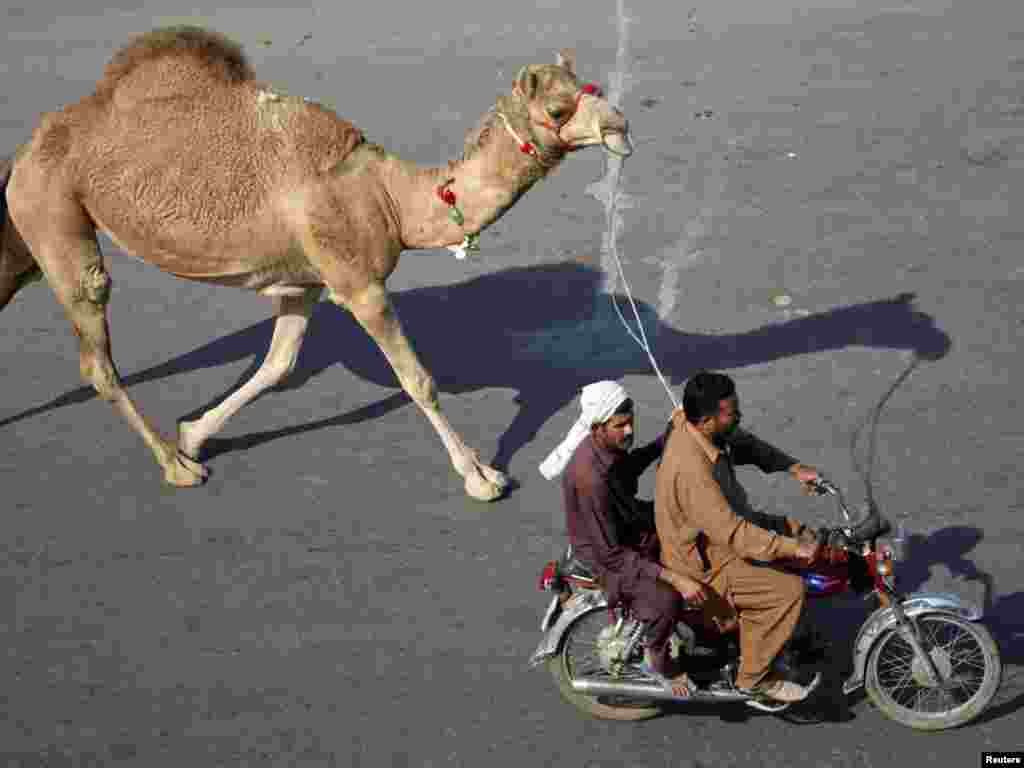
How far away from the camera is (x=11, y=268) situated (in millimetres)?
7488

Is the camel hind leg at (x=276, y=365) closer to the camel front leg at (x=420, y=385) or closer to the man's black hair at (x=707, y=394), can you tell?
the camel front leg at (x=420, y=385)

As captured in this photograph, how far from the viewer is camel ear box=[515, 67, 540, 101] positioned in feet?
19.7

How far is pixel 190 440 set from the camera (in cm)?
743

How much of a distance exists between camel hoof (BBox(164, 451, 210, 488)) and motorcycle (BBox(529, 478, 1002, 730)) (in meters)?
2.71

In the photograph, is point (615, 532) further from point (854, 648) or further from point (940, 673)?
point (940, 673)

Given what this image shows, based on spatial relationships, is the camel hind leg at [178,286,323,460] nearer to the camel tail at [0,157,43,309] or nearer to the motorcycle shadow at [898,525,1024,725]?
the camel tail at [0,157,43,309]

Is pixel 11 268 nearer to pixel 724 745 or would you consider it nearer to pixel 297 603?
pixel 297 603

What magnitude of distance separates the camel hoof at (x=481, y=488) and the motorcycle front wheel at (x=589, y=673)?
1553 mm

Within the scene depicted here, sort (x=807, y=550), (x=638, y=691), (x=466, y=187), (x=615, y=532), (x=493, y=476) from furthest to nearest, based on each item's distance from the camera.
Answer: (x=493, y=476)
(x=466, y=187)
(x=638, y=691)
(x=615, y=532)
(x=807, y=550)

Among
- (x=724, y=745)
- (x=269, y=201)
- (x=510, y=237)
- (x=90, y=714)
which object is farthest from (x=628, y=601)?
(x=510, y=237)

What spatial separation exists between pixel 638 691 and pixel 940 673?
1.17 m

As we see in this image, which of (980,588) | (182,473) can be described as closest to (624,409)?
(980,588)

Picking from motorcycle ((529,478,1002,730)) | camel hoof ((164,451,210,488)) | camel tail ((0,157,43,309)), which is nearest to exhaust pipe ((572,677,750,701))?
motorcycle ((529,478,1002,730))

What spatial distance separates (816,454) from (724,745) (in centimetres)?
218
